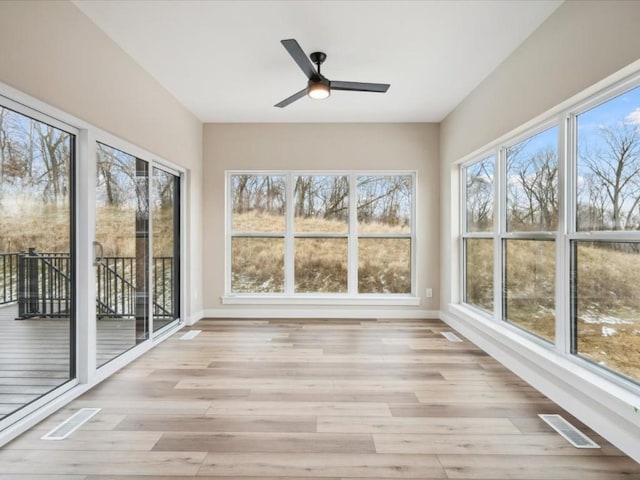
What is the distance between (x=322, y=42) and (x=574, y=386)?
3.10 meters

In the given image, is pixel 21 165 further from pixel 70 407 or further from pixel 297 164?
pixel 297 164

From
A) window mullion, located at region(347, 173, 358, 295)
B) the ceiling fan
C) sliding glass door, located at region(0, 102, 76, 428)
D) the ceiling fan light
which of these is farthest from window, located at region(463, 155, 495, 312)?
sliding glass door, located at region(0, 102, 76, 428)

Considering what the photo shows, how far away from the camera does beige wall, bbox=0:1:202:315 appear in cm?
206

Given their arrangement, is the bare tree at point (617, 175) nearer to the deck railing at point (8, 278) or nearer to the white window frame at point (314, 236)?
the white window frame at point (314, 236)

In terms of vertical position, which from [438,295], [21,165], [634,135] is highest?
[634,135]

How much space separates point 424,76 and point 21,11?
3.14 metres

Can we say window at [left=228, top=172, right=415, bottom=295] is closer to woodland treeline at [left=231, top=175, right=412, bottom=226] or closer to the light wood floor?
woodland treeline at [left=231, top=175, right=412, bottom=226]

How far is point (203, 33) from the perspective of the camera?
2.83 m

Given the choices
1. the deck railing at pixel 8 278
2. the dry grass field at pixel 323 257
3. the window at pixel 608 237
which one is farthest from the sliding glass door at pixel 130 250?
the window at pixel 608 237

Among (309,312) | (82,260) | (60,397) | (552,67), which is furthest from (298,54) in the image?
(309,312)

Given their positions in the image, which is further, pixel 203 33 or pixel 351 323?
pixel 351 323

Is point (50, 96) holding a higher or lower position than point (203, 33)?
lower

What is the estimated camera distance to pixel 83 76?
8.57 feet

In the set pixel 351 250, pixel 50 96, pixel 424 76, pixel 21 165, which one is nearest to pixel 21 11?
pixel 50 96
